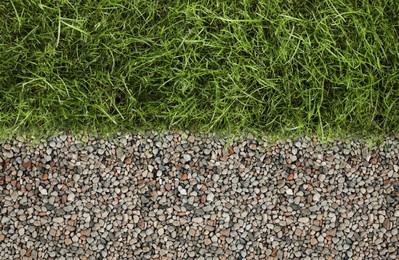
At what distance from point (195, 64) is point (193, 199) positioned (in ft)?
1.81

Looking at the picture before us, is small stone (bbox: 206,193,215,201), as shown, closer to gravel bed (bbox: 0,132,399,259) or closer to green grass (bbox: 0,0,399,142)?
gravel bed (bbox: 0,132,399,259)

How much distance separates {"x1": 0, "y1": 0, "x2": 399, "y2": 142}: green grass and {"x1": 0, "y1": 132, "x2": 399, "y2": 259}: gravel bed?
0.09 metres

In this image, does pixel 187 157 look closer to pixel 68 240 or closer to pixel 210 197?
pixel 210 197

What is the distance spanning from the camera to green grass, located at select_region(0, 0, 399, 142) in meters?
2.33

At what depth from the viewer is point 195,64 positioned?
2342mm

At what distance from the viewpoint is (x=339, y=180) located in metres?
2.38

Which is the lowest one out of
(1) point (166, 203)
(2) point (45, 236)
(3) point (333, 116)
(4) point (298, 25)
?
(2) point (45, 236)

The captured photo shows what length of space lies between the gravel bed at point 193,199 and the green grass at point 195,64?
9cm

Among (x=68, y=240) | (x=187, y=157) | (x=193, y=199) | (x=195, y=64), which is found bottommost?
(x=68, y=240)

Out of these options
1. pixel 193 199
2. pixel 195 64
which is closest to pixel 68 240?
pixel 193 199

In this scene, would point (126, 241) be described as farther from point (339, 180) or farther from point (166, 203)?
point (339, 180)

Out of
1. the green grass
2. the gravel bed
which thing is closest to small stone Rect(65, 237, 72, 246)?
the gravel bed

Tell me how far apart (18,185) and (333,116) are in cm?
133

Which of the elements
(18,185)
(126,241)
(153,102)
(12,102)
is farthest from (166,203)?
(12,102)
